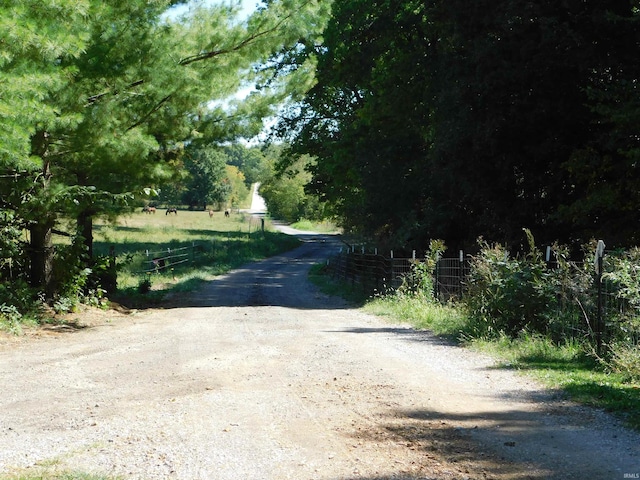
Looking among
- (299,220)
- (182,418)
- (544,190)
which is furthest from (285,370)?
(299,220)

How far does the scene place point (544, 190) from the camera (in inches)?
766

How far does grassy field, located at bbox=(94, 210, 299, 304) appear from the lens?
2491 centimetres

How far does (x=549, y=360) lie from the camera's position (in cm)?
978

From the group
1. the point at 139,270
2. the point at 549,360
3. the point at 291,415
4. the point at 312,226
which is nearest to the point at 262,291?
the point at 139,270

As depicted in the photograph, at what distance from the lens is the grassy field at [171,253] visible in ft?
81.7

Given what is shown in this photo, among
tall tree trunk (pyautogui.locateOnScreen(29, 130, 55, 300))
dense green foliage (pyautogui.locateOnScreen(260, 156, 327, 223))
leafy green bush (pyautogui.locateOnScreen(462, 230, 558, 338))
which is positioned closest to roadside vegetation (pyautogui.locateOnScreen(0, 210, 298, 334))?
tall tree trunk (pyautogui.locateOnScreen(29, 130, 55, 300))

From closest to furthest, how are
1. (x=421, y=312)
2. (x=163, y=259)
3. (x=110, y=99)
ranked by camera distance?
(x=110, y=99), (x=421, y=312), (x=163, y=259)

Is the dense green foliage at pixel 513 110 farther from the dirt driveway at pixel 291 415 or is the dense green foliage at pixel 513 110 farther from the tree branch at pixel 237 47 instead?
the dirt driveway at pixel 291 415

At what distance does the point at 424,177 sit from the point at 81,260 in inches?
513

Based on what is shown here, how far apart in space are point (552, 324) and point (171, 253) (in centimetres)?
3207

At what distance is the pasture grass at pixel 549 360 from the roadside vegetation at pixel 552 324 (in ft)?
0.03

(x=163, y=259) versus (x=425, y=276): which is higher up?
(x=425, y=276)

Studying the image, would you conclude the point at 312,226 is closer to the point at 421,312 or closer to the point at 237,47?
the point at 237,47

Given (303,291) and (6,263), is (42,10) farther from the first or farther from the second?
(303,291)
